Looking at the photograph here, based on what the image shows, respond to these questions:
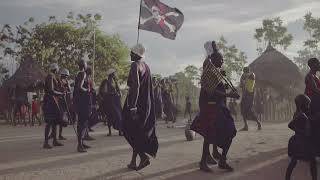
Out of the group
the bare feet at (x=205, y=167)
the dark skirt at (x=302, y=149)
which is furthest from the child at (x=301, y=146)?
the bare feet at (x=205, y=167)

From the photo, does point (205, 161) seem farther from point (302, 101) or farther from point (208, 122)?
point (302, 101)

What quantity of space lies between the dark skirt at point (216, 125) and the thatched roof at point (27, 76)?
62.0 ft

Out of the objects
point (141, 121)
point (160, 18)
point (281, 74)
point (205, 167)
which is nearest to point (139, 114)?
point (141, 121)

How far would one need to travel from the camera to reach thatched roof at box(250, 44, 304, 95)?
2631 cm

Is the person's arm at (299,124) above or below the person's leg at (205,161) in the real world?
above

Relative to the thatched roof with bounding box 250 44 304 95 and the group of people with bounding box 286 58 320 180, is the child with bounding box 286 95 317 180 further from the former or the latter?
the thatched roof with bounding box 250 44 304 95

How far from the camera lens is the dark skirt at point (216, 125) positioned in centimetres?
724

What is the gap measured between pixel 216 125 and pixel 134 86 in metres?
1.44

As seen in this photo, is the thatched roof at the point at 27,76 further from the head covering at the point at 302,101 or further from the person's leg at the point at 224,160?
the head covering at the point at 302,101

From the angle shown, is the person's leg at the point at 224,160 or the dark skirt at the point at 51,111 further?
the dark skirt at the point at 51,111

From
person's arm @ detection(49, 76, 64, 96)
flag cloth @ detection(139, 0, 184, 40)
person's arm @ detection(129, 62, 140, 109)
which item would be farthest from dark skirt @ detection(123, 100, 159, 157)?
flag cloth @ detection(139, 0, 184, 40)

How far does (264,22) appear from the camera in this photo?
50.7 meters

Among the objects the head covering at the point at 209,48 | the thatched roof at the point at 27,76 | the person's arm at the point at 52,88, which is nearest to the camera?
the head covering at the point at 209,48

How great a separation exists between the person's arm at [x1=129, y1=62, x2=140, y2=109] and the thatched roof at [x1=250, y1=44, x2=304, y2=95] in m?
19.9
